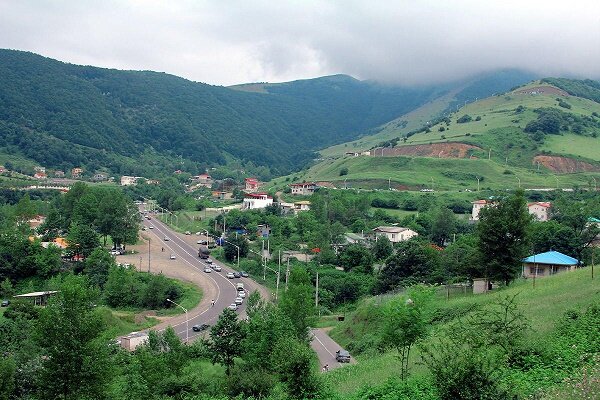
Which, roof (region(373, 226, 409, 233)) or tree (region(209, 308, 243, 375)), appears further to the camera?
roof (region(373, 226, 409, 233))

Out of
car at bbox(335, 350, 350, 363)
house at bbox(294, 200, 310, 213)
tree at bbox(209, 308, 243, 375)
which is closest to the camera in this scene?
tree at bbox(209, 308, 243, 375)

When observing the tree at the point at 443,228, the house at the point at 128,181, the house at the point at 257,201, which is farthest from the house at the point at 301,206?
the house at the point at 128,181

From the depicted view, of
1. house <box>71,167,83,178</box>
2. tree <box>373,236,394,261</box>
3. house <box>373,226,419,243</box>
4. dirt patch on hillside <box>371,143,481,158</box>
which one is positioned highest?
dirt patch on hillside <box>371,143,481,158</box>

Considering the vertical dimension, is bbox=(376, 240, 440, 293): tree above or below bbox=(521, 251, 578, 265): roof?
below

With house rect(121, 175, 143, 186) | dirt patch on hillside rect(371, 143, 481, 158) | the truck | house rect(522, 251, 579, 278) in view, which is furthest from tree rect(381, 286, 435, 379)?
house rect(121, 175, 143, 186)

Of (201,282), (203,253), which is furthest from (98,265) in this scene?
(203,253)

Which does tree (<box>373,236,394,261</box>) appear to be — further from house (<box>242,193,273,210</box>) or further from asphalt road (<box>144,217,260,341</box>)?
house (<box>242,193,273,210</box>)

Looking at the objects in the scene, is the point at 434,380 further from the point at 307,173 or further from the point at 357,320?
the point at 307,173

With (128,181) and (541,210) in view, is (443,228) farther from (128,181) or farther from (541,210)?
(128,181)

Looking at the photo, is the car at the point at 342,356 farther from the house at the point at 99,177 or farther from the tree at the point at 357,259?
the house at the point at 99,177

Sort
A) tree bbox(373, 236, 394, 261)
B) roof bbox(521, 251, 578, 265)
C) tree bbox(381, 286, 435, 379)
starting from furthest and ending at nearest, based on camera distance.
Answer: tree bbox(373, 236, 394, 261) < roof bbox(521, 251, 578, 265) < tree bbox(381, 286, 435, 379)
